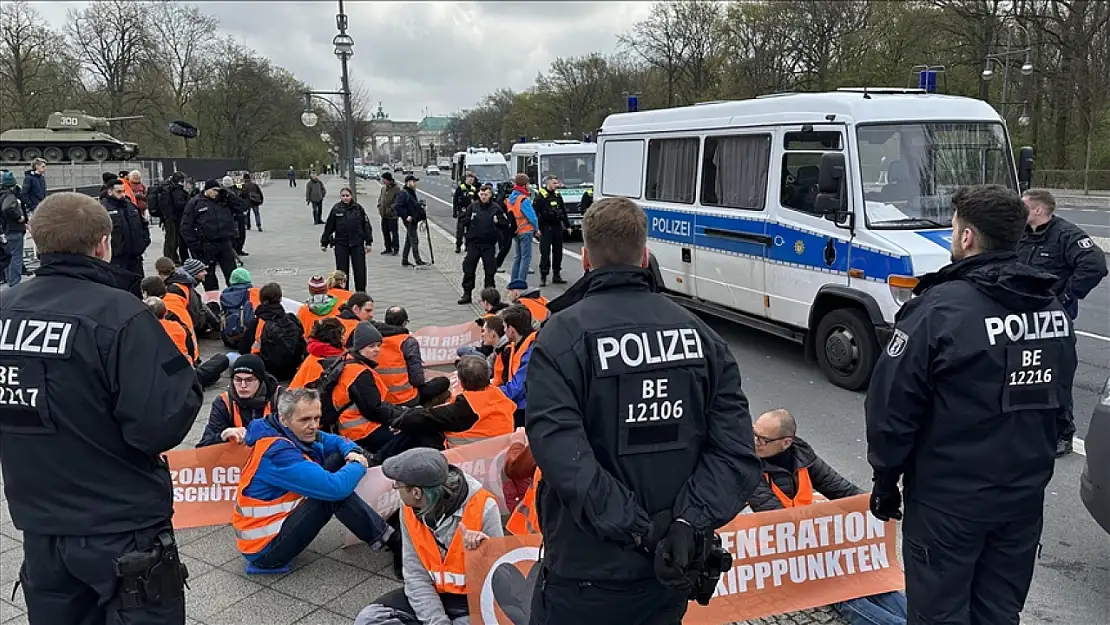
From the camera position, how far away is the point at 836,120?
766cm

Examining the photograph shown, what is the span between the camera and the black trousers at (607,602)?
245cm

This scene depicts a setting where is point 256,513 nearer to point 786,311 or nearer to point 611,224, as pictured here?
point 611,224

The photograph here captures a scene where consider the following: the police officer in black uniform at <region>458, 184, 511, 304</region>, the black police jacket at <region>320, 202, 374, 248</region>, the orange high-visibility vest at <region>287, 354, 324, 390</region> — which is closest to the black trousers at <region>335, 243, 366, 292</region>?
the black police jacket at <region>320, 202, 374, 248</region>

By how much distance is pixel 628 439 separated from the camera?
2383 mm

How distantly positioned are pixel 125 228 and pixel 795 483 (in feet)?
31.6

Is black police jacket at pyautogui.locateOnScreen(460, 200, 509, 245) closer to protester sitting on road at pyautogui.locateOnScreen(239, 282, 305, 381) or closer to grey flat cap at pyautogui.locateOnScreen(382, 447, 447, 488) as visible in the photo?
protester sitting on road at pyautogui.locateOnScreen(239, 282, 305, 381)

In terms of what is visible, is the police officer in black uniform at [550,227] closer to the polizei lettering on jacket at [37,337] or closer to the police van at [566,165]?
the police van at [566,165]

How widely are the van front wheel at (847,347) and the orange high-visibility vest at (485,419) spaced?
385 cm

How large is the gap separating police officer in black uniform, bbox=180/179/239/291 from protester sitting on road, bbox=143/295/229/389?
4.38 metres

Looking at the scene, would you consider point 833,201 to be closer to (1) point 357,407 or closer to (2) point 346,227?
(1) point 357,407

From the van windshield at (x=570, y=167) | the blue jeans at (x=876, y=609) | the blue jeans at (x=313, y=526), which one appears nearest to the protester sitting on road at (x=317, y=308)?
the blue jeans at (x=313, y=526)

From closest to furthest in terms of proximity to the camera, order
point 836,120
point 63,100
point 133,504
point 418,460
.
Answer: point 133,504
point 418,460
point 836,120
point 63,100

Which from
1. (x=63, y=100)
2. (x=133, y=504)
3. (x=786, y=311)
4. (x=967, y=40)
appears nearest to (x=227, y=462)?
(x=133, y=504)

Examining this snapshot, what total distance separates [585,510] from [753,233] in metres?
6.79
